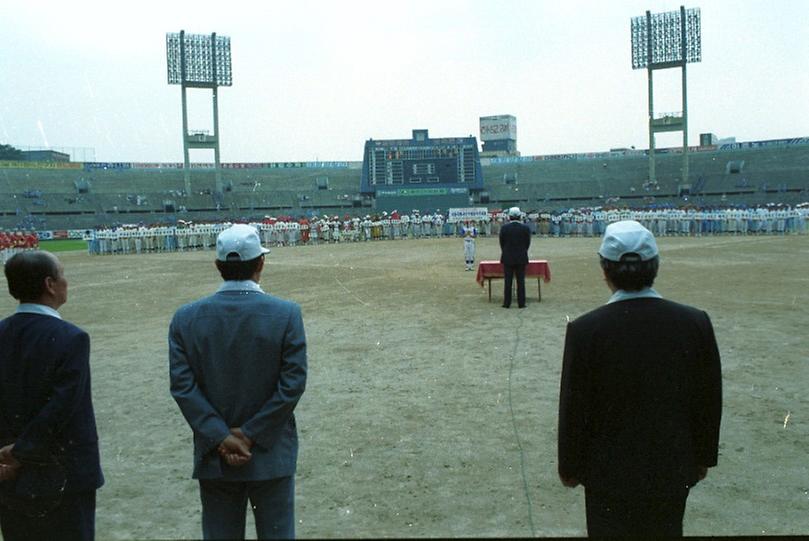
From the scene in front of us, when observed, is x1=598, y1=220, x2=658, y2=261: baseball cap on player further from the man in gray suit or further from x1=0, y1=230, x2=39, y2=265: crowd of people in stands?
x1=0, y1=230, x2=39, y2=265: crowd of people in stands

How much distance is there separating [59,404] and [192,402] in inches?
21.1

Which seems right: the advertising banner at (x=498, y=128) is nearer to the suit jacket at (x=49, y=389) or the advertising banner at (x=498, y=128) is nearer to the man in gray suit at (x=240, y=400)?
the man in gray suit at (x=240, y=400)

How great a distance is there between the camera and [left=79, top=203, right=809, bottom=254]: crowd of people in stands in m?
34.2

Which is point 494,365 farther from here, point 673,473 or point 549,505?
point 673,473

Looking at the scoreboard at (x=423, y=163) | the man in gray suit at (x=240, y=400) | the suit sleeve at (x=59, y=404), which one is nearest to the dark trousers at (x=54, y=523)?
the suit sleeve at (x=59, y=404)

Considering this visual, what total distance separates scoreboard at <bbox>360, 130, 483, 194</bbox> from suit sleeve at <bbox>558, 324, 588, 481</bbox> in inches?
1739

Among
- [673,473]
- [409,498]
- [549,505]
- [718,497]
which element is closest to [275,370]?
[673,473]

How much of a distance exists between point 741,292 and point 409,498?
36.8ft

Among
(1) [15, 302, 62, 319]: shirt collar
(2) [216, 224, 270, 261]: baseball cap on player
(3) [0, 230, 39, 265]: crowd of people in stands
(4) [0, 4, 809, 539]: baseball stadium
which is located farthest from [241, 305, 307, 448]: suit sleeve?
(3) [0, 230, 39, 265]: crowd of people in stands

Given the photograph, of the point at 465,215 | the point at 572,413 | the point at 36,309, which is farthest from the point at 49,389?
the point at 465,215

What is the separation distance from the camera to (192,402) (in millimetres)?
2807

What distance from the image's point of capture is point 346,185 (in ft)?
216

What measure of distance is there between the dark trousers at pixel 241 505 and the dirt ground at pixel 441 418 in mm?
1252

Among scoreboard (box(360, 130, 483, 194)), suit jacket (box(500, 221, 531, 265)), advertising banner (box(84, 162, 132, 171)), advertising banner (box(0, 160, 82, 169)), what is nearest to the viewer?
suit jacket (box(500, 221, 531, 265))
